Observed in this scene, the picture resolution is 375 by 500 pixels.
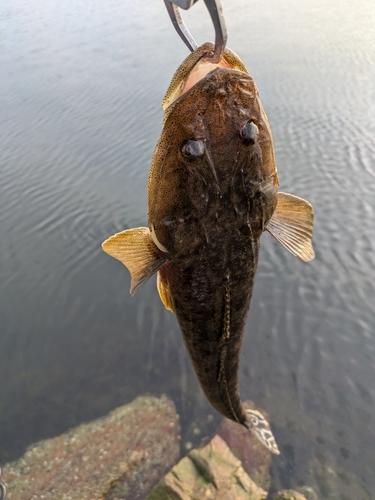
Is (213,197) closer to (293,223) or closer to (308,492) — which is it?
(293,223)

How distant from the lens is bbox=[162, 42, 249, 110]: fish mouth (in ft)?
5.46

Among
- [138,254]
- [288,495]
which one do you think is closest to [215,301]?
[138,254]

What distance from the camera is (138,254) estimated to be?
7.00 feet

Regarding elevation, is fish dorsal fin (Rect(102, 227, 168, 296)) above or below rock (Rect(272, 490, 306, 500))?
above

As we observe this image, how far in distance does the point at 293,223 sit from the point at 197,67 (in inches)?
42.1

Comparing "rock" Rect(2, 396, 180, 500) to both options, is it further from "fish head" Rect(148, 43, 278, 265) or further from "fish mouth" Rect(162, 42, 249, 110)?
"fish mouth" Rect(162, 42, 249, 110)

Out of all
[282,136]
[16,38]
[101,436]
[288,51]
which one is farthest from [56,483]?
[16,38]

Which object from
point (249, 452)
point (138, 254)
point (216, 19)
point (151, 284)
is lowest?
point (249, 452)

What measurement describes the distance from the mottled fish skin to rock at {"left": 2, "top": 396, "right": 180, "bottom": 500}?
369cm

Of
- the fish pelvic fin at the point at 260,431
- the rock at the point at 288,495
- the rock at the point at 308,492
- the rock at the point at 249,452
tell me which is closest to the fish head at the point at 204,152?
the fish pelvic fin at the point at 260,431

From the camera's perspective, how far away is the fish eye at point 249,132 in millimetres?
1801

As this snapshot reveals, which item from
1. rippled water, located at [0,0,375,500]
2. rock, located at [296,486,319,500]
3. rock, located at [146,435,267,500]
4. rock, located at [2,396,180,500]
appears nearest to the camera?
rock, located at [146,435,267,500]

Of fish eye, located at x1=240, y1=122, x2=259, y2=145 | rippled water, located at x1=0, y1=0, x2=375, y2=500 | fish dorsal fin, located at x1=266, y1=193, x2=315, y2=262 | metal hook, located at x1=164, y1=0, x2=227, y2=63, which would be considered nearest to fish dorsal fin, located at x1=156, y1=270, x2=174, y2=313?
fish dorsal fin, located at x1=266, y1=193, x2=315, y2=262

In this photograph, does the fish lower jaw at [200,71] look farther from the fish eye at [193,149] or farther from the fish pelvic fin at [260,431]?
the fish pelvic fin at [260,431]
